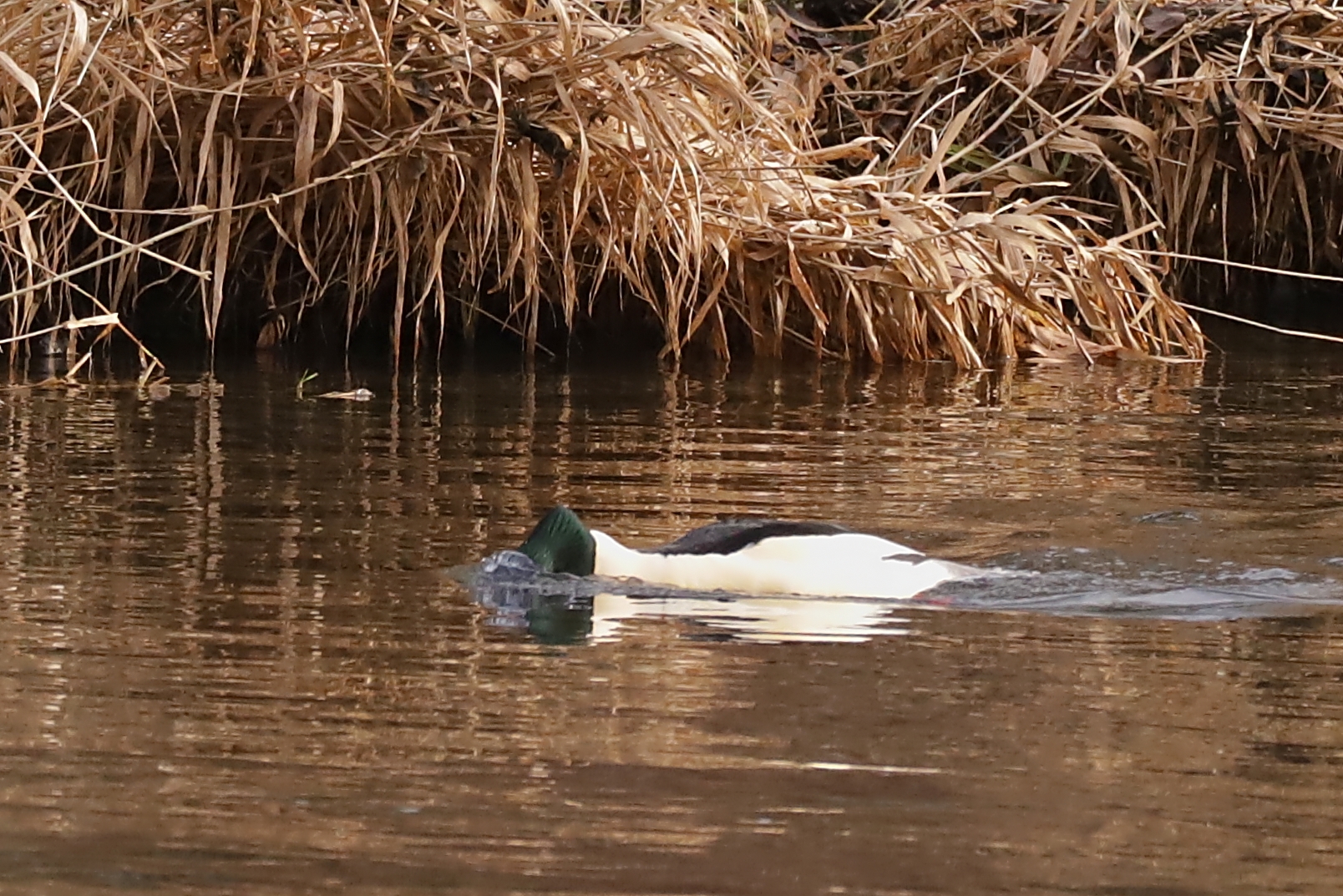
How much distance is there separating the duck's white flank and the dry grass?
2.95 m

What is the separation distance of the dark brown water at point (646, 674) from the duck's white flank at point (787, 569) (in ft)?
0.31

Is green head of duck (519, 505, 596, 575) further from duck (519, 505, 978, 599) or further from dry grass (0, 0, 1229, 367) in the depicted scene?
dry grass (0, 0, 1229, 367)

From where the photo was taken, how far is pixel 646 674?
352 cm

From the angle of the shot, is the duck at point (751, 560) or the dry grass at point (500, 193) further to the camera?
the dry grass at point (500, 193)

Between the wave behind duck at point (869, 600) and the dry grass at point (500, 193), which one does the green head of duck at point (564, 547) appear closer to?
the wave behind duck at point (869, 600)

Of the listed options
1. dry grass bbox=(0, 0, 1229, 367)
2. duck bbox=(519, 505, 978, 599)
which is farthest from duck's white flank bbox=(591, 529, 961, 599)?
dry grass bbox=(0, 0, 1229, 367)

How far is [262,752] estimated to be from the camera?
292 cm

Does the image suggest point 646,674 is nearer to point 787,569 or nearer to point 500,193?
point 787,569

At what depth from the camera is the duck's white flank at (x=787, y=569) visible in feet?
14.3

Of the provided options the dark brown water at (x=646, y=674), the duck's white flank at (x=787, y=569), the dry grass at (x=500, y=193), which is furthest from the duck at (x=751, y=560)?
the dry grass at (x=500, y=193)

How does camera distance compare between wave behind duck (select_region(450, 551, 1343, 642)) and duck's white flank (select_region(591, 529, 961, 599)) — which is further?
duck's white flank (select_region(591, 529, 961, 599))

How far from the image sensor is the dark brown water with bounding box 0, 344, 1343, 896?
8.30ft

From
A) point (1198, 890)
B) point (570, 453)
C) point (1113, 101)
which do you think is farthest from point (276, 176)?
point (1198, 890)

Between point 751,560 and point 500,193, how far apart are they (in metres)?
4.13
